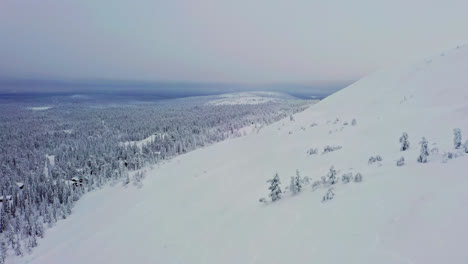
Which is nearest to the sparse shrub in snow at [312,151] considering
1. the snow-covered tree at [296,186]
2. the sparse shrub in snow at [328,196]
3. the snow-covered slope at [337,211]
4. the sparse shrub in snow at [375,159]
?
the snow-covered slope at [337,211]

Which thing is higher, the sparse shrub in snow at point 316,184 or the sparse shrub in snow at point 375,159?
the sparse shrub in snow at point 375,159

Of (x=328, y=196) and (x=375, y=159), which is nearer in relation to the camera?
(x=328, y=196)

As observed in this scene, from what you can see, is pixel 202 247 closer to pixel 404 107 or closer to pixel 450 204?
pixel 450 204

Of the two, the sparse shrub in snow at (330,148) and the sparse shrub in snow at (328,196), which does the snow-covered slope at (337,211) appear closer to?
the sparse shrub in snow at (328,196)

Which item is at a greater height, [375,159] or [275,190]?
[375,159]

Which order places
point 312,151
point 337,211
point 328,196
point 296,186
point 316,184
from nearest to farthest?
point 337,211, point 328,196, point 316,184, point 296,186, point 312,151

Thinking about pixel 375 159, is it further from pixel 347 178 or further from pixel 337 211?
pixel 337 211

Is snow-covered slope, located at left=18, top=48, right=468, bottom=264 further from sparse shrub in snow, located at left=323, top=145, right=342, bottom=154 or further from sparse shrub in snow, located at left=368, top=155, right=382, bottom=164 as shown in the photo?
sparse shrub in snow, located at left=323, top=145, right=342, bottom=154

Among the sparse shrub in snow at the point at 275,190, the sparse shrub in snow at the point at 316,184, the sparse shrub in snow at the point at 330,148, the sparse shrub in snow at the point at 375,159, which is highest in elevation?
the sparse shrub in snow at the point at 375,159

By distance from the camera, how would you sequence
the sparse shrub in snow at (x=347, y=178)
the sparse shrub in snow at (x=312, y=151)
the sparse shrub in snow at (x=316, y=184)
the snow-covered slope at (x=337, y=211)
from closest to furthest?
1. the snow-covered slope at (x=337, y=211)
2. the sparse shrub in snow at (x=347, y=178)
3. the sparse shrub in snow at (x=316, y=184)
4. the sparse shrub in snow at (x=312, y=151)

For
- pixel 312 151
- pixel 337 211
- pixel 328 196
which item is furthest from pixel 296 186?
pixel 312 151

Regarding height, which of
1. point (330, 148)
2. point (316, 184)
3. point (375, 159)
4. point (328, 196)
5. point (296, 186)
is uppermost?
point (375, 159)

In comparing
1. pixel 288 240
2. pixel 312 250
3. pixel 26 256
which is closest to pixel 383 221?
pixel 312 250

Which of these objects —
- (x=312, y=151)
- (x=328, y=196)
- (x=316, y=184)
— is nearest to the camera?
(x=328, y=196)
